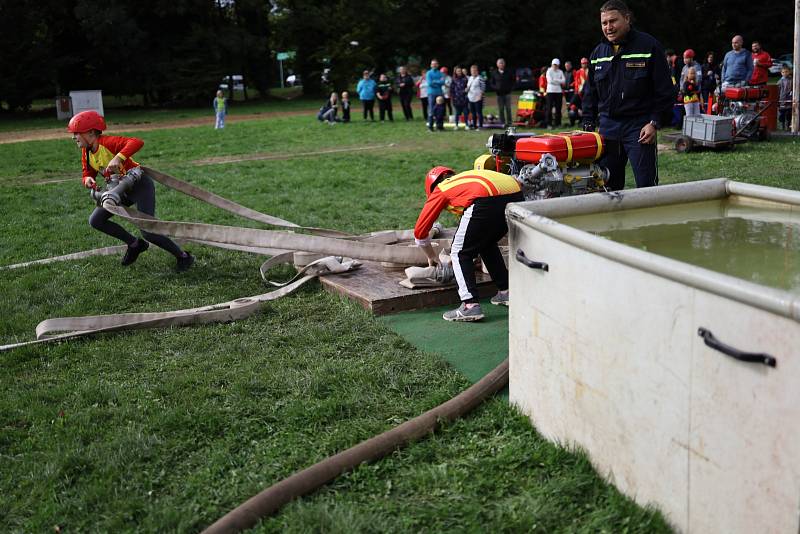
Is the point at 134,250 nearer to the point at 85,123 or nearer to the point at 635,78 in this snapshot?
the point at 85,123

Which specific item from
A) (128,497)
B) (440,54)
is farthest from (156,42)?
(128,497)

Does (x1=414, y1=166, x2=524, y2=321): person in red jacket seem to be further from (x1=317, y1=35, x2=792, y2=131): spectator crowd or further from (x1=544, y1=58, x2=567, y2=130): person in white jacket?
(x1=544, y1=58, x2=567, y2=130): person in white jacket

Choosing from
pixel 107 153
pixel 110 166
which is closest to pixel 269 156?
pixel 107 153

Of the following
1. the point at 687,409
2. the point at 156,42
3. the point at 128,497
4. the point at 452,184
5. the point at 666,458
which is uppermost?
the point at 156,42

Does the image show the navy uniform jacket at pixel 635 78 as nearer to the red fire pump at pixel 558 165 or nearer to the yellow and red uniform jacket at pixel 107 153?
the red fire pump at pixel 558 165

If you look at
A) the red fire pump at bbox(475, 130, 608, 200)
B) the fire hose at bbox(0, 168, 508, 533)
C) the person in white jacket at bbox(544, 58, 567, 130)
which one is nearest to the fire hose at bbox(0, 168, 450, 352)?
the fire hose at bbox(0, 168, 508, 533)

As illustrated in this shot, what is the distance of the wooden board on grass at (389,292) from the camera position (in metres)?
6.72

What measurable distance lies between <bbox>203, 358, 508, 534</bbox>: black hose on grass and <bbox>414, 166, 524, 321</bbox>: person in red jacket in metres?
1.26

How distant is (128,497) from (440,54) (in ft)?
186

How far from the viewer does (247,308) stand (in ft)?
22.3

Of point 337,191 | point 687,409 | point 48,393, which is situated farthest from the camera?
point 337,191

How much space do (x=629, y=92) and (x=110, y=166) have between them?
15.4 ft

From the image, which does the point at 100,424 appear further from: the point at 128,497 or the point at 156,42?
the point at 156,42

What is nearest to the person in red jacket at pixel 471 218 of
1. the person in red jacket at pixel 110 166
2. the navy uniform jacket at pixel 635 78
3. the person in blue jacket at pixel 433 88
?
the navy uniform jacket at pixel 635 78
